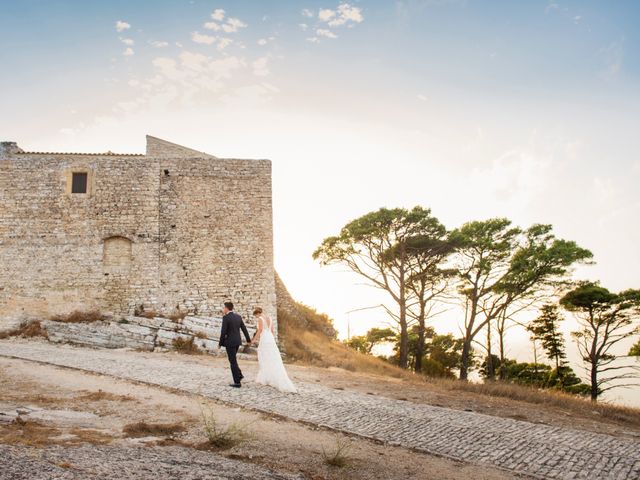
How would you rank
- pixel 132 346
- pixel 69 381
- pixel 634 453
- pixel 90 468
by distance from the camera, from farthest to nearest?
pixel 132 346, pixel 69 381, pixel 634 453, pixel 90 468

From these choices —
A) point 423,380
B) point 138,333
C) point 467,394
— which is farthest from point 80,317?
point 467,394

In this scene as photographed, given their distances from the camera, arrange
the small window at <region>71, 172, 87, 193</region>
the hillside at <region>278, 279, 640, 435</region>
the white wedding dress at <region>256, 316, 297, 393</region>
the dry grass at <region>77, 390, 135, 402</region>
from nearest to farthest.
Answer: the dry grass at <region>77, 390, 135, 402</region> → the white wedding dress at <region>256, 316, 297, 393</region> → the hillside at <region>278, 279, 640, 435</region> → the small window at <region>71, 172, 87, 193</region>

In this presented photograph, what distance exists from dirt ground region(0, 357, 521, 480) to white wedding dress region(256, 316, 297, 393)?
194 centimetres

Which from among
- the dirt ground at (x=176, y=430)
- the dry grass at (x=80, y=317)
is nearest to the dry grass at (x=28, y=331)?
the dry grass at (x=80, y=317)

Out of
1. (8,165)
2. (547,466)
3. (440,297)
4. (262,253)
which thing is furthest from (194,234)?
(547,466)

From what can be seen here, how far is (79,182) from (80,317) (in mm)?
5502

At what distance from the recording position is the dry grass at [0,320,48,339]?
659 inches

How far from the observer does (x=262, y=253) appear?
19.0m

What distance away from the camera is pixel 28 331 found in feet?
55.2

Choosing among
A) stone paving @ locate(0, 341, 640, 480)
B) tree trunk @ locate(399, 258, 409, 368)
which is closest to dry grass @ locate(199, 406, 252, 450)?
stone paving @ locate(0, 341, 640, 480)

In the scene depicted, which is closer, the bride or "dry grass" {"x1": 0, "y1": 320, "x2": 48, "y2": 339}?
the bride

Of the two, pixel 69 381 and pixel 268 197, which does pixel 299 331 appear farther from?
pixel 69 381

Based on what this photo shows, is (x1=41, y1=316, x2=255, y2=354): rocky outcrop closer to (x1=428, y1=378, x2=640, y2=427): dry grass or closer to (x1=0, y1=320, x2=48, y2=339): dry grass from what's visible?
(x1=0, y1=320, x2=48, y2=339): dry grass

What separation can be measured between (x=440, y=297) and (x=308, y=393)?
1402cm
